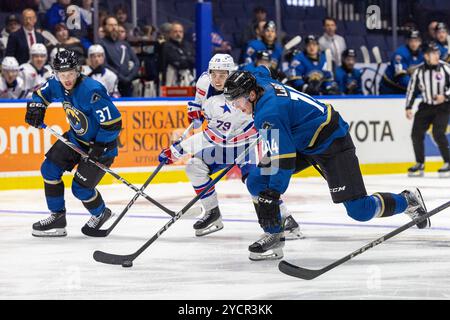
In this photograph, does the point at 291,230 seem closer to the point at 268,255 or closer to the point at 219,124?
the point at 219,124

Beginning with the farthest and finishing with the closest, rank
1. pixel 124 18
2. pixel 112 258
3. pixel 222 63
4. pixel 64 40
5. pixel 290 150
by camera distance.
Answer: pixel 124 18 → pixel 64 40 → pixel 222 63 → pixel 112 258 → pixel 290 150

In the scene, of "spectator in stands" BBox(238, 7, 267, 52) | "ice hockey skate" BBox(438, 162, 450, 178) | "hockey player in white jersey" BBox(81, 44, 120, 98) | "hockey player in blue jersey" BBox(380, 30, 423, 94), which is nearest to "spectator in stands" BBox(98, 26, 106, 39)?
"hockey player in white jersey" BBox(81, 44, 120, 98)

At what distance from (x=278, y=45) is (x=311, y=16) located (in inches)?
36.1

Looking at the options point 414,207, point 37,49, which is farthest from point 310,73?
point 414,207

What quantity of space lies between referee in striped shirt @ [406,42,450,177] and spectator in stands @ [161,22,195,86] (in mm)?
2289

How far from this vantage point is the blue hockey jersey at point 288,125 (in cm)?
562

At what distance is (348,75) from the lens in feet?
41.7

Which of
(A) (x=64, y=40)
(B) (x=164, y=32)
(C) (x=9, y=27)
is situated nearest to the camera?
(C) (x=9, y=27)

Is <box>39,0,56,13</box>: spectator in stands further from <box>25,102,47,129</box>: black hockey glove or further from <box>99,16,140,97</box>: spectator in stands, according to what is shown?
<box>25,102,47,129</box>: black hockey glove

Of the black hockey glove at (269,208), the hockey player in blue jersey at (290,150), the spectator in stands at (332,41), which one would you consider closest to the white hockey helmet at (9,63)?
the spectator in stands at (332,41)

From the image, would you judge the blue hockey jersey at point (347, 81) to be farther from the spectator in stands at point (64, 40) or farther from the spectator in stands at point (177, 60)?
the spectator in stands at point (64, 40)

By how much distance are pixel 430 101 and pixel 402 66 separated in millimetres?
1044

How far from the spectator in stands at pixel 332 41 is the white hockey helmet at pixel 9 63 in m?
3.67
